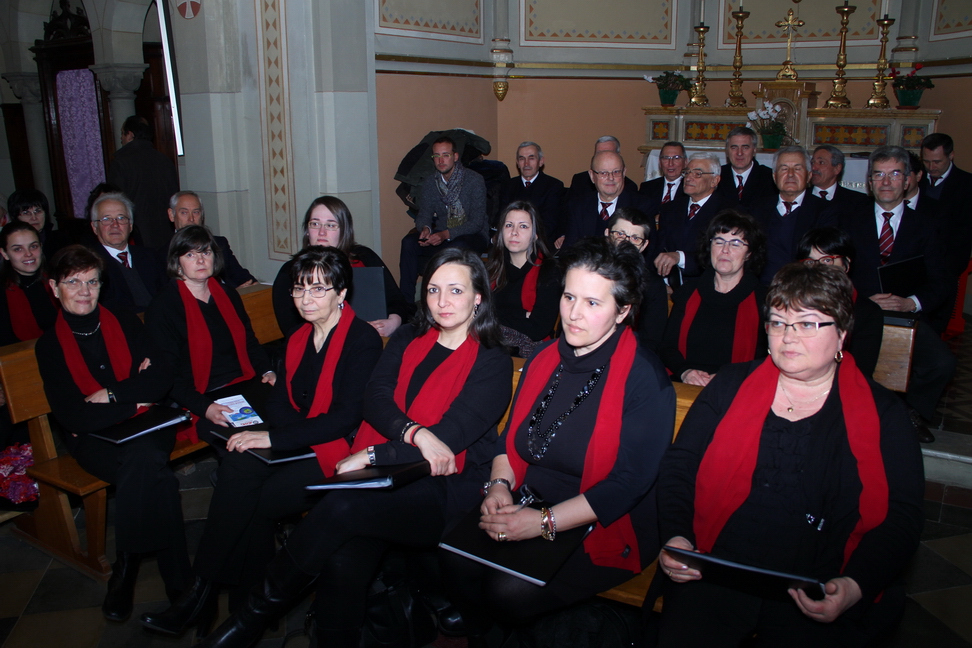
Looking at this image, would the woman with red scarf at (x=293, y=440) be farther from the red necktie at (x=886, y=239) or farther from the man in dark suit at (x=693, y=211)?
the red necktie at (x=886, y=239)

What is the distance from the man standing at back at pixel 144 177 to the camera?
5.49 metres

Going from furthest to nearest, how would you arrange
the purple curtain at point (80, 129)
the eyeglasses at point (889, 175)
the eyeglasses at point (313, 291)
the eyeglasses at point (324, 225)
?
the purple curtain at point (80, 129)
the eyeglasses at point (889, 175)
the eyeglasses at point (324, 225)
the eyeglasses at point (313, 291)

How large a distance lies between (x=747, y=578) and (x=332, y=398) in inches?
62.1

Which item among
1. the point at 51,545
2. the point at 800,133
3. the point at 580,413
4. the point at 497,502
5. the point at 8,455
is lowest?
the point at 51,545

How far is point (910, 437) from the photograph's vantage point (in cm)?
180

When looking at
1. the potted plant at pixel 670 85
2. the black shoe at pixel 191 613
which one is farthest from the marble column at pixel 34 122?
the black shoe at pixel 191 613

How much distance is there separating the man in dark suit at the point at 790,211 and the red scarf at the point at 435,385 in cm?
222

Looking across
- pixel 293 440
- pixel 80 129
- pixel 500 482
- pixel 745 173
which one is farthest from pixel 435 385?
pixel 80 129

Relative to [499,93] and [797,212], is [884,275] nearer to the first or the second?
[797,212]

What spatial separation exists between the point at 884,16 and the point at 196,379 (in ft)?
23.8

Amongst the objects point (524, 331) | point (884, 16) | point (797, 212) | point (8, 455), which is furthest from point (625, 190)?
point (884, 16)

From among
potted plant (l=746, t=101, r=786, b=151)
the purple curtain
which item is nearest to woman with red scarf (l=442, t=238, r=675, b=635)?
potted plant (l=746, t=101, r=786, b=151)

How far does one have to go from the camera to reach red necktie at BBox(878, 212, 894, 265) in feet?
11.9

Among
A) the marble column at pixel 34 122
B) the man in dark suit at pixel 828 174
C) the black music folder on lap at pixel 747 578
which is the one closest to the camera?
the black music folder on lap at pixel 747 578
